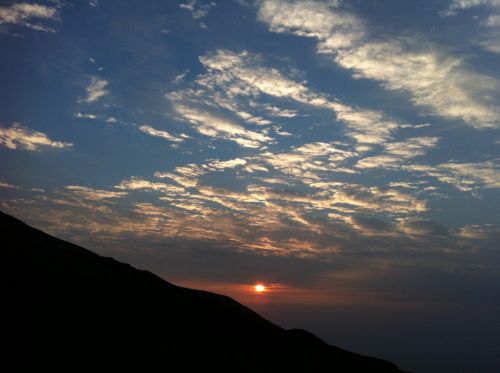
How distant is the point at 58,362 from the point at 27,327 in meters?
4.11

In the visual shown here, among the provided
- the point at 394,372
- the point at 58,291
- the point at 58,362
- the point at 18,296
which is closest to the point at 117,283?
the point at 58,291

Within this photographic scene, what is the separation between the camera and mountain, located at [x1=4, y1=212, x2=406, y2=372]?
26.9 m

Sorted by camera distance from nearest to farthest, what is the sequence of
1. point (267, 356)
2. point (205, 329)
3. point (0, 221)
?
point (205, 329)
point (267, 356)
point (0, 221)

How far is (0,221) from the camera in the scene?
42656 mm

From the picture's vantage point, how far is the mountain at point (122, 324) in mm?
26891

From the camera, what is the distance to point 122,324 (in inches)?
1214

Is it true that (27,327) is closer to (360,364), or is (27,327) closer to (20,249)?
(20,249)

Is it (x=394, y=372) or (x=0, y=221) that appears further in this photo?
(x=394, y=372)

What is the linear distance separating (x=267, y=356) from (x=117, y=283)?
13.7 m

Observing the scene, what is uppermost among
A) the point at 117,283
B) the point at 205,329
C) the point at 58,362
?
the point at 117,283

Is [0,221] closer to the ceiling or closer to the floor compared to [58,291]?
closer to the ceiling

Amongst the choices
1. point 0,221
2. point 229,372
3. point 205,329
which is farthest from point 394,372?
point 0,221

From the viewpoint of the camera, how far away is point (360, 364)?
147 feet

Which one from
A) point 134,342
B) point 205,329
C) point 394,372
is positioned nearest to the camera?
point 134,342
